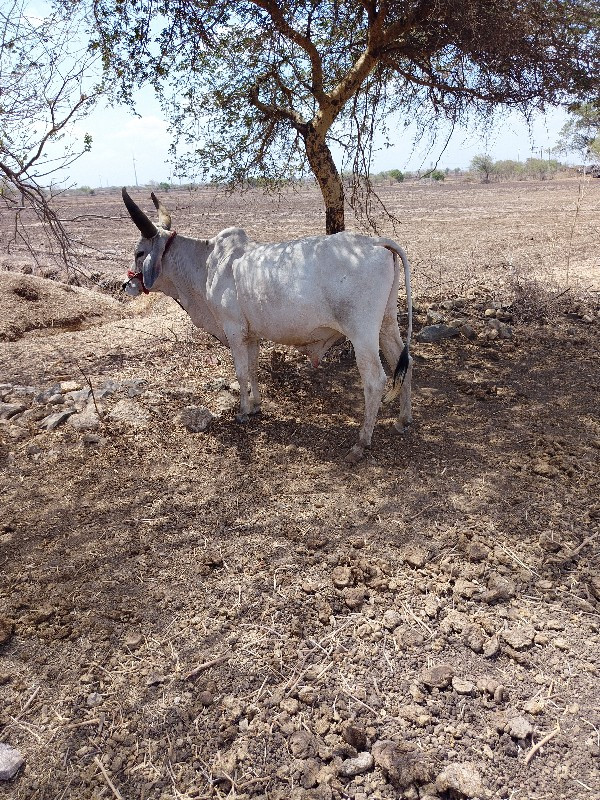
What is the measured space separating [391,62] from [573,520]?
4990 millimetres

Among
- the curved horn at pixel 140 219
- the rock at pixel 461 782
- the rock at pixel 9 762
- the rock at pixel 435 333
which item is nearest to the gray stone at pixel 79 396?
the curved horn at pixel 140 219

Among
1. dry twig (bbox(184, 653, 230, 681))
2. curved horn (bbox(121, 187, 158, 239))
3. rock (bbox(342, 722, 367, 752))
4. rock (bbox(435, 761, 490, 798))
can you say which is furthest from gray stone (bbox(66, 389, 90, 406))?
rock (bbox(435, 761, 490, 798))

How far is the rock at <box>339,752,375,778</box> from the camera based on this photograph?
2.26 m

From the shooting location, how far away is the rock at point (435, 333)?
6.83 m

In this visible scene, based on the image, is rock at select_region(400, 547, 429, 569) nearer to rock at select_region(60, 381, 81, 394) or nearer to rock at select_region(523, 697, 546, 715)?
rock at select_region(523, 697, 546, 715)

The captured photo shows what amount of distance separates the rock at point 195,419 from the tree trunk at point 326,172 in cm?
250

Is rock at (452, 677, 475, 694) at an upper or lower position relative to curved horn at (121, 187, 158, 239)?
lower

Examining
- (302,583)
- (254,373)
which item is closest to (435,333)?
(254,373)

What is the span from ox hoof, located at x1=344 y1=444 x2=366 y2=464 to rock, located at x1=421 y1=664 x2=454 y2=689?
6.31 feet

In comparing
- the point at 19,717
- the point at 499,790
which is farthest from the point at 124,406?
the point at 499,790

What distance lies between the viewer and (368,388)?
4.49 m

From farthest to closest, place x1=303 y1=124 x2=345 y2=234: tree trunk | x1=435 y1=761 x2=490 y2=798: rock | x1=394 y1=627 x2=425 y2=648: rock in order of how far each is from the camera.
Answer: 1. x1=303 y1=124 x2=345 y2=234: tree trunk
2. x1=394 y1=627 x2=425 y2=648: rock
3. x1=435 y1=761 x2=490 y2=798: rock

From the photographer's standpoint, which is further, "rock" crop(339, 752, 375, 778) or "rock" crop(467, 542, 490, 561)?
"rock" crop(467, 542, 490, 561)

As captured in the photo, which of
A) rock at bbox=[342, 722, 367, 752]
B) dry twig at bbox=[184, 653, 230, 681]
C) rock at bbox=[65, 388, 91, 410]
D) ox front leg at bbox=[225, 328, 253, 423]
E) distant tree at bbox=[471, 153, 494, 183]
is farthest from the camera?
distant tree at bbox=[471, 153, 494, 183]
